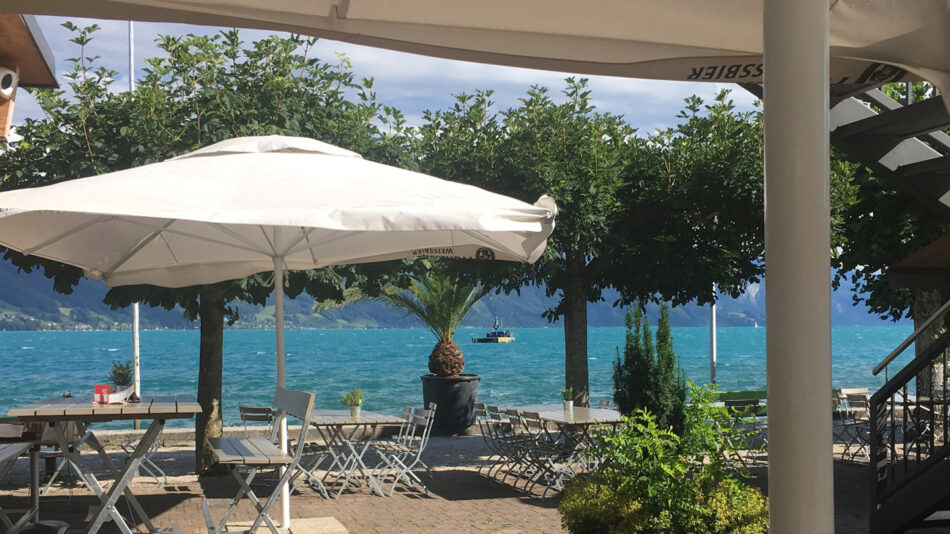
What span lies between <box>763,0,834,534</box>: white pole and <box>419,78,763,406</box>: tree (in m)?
9.82

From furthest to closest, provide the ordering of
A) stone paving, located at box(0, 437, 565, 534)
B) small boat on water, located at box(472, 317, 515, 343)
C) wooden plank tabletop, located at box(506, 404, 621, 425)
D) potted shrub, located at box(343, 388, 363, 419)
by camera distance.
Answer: small boat on water, located at box(472, 317, 515, 343) → potted shrub, located at box(343, 388, 363, 419) → wooden plank tabletop, located at box(506, 404, 621, 425) → stone paving, located at box(0, 437, 565, 534)

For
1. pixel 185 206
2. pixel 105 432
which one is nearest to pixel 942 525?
pixel 185 206

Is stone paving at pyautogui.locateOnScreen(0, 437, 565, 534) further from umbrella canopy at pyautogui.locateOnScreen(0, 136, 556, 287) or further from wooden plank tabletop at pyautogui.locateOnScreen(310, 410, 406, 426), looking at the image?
umbrella canopy at pyautogui.locateOnScreen(0, 136, 556, 287)

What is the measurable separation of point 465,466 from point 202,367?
3.70m

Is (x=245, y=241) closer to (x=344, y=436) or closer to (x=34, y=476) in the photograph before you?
(x=34, y=476)

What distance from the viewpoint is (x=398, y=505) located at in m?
9.12

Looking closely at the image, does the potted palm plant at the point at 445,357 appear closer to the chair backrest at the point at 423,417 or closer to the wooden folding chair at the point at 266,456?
the chair backrest at the point at 423,417

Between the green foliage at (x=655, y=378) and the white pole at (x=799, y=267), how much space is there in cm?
764

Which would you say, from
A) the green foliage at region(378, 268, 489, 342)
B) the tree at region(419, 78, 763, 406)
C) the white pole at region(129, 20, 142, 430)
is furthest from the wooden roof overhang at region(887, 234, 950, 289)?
the green foliage at region(378, 268, 489, 342)

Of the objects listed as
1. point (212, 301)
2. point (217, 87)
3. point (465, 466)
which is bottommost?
point (465, 466)

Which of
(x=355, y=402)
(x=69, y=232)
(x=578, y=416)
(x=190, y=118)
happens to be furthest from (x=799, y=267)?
(x=355, y=402)

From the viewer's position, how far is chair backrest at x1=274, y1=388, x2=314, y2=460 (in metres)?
6.04

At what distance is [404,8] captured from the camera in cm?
259

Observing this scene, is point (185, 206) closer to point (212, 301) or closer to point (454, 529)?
point (454, 529)
